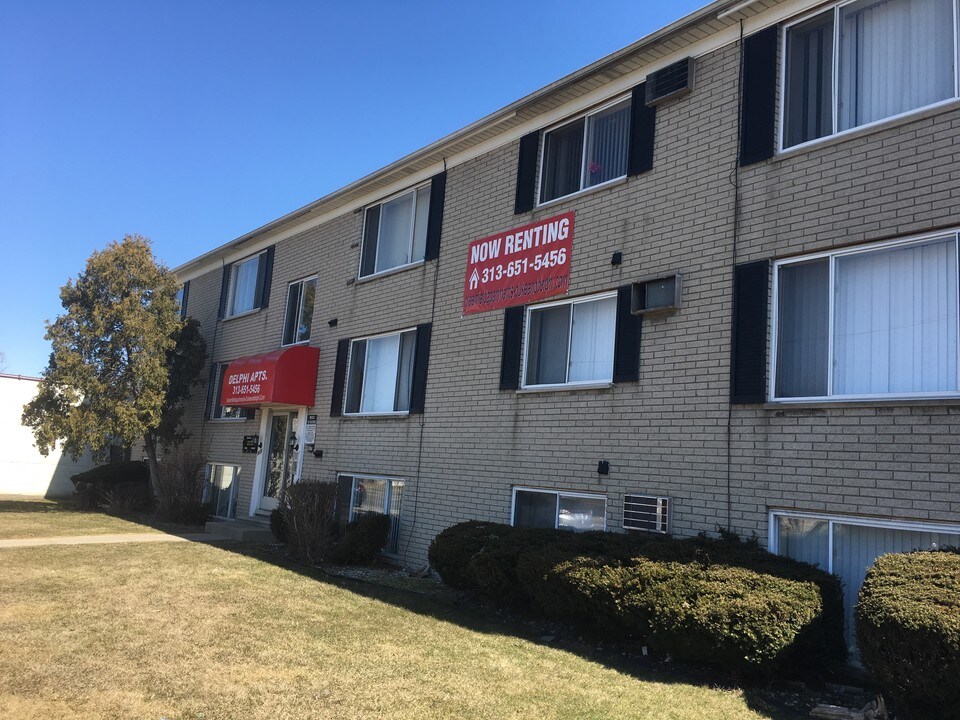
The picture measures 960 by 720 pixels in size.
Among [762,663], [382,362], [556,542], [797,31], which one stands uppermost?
[797,31]

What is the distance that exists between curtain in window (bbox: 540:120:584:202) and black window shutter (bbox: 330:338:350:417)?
17.9 ft

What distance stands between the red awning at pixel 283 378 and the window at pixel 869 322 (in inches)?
390

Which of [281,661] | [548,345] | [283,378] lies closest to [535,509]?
[548,345]

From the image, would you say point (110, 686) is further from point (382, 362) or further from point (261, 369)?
point (261, 369)

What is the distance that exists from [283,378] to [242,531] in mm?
Answer: 3073

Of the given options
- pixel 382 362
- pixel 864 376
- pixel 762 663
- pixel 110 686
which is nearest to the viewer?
pixel 110 686

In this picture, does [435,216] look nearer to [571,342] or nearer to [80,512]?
[571,342]

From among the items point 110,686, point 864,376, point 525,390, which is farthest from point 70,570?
point 864,376

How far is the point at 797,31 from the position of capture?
8.69 metres

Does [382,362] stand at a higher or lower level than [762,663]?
higher

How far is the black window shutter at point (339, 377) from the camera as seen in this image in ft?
48.5

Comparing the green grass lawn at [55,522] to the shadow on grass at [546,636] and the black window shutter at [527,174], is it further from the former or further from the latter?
the black window shutter at [527,174]

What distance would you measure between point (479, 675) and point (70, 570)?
669 cm

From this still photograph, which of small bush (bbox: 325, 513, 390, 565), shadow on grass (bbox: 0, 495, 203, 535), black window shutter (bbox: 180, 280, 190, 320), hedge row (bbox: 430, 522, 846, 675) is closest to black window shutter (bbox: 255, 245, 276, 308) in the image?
black window shutter (bbox: 180, 280, 190, 320)
